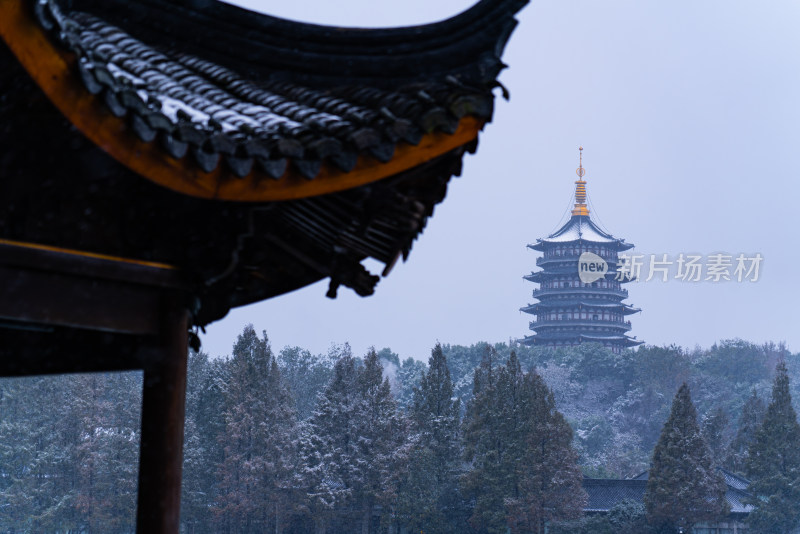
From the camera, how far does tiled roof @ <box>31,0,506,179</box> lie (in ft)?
8.73

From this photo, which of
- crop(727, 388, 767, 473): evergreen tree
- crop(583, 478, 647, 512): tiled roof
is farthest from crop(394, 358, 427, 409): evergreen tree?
crop(583, 478, 647, 512): tiled roof

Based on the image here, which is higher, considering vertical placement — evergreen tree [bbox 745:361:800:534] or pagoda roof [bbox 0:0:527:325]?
pagoda roof [bbox 0:0:527:325]

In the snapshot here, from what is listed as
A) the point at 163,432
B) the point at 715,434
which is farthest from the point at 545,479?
the point at 163,432

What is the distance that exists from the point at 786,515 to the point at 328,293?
30.7m

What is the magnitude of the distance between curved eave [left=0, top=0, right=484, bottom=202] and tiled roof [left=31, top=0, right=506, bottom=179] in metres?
0.04

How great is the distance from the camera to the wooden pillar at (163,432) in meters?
3.20

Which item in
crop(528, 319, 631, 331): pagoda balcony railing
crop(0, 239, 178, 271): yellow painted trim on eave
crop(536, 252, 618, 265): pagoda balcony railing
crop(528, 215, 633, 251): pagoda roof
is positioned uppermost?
crop(528, 215, 633, 251): pagoda roof

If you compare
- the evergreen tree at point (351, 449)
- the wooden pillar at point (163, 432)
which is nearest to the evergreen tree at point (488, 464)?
the evergreen tree at point (351, 449)

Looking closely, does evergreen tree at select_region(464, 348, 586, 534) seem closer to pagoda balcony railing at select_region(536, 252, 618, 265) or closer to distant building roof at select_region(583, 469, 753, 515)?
distant building roof at select_region(583, 469, 753, 515)

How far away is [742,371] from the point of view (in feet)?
237

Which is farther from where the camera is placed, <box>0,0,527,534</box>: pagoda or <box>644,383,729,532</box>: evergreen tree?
<box>644,383,729,532</box>: evergreen tree

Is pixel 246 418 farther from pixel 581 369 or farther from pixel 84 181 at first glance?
pixel 581 369

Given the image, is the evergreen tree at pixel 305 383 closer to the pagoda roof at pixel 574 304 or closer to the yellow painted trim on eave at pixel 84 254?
the pagoda roof at pixel 574 304

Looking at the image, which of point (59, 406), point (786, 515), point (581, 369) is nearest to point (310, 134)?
point (786, 515)
